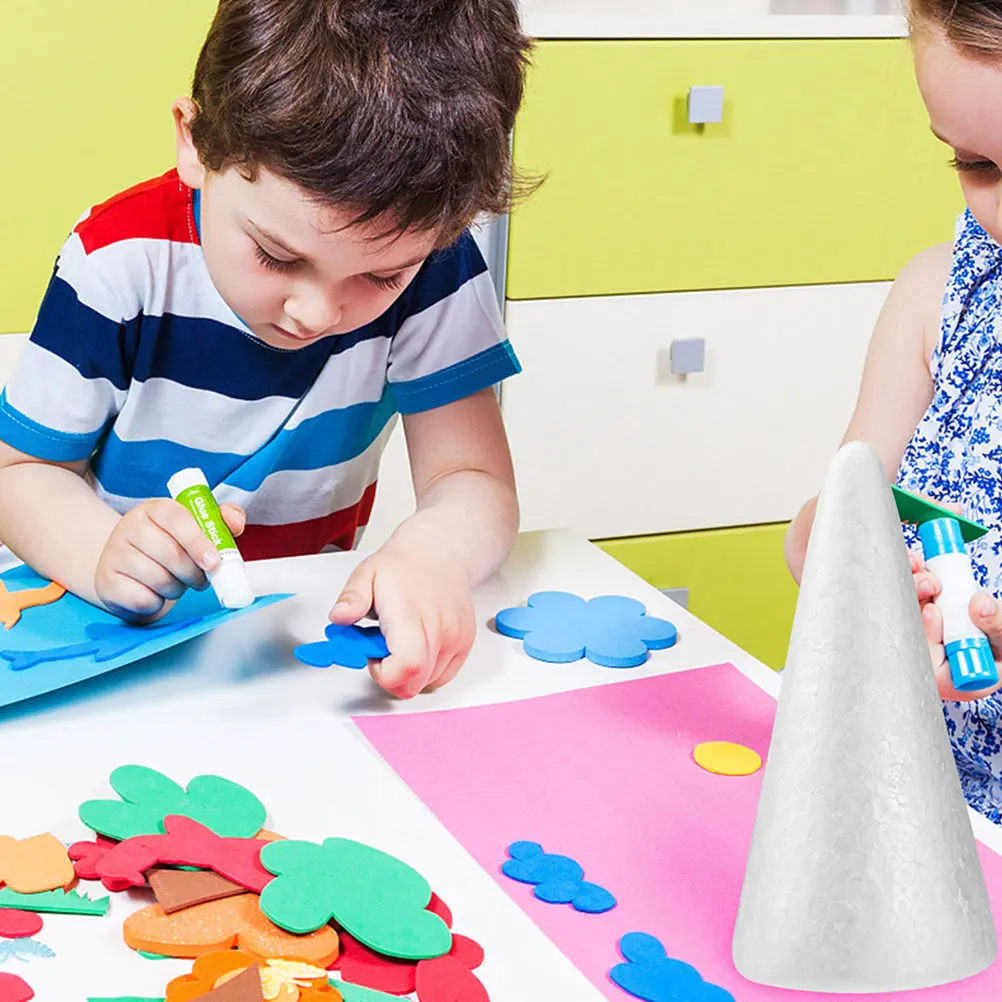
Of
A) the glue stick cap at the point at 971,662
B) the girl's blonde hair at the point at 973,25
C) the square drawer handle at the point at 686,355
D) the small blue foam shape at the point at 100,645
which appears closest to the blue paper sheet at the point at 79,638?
the small blue foam shape at the point at 100,645

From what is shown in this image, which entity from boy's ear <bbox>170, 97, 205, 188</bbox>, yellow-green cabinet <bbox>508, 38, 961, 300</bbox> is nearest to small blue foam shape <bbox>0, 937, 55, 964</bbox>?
boy's ear <bbox>170, 97, 205, 188</bbox>

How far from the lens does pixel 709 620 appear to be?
182cm

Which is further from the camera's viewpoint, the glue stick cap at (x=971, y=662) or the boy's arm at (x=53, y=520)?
the boy's arm at (x=53, y=520)

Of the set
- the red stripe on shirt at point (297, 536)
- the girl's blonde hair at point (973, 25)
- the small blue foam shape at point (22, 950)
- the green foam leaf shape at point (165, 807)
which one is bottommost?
the red stripe on shirt at point (297, 536)

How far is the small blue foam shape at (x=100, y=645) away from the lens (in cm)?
65

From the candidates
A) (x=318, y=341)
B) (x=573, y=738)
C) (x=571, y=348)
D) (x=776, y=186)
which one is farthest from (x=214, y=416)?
(x=776, y=186)

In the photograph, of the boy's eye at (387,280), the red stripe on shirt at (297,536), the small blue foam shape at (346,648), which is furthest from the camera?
the red stripe on shirt at (297,536)

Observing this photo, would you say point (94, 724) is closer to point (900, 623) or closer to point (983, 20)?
point (900, 623)

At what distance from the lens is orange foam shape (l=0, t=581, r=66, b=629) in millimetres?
705

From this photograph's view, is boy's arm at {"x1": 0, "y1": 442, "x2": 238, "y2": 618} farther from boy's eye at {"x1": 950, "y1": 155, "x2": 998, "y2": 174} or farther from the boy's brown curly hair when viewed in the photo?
boy's eye at {"x1": 950, "y1": 155, "x2": 998, "y2": 174}

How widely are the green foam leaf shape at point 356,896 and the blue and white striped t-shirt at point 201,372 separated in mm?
415

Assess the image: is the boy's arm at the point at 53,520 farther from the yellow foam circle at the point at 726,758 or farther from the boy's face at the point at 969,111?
the boy's face at the point at 969,111

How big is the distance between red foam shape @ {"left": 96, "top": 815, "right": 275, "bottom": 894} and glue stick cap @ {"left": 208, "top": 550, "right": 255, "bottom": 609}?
0.16 metres

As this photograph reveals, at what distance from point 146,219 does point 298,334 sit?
0.16 m
